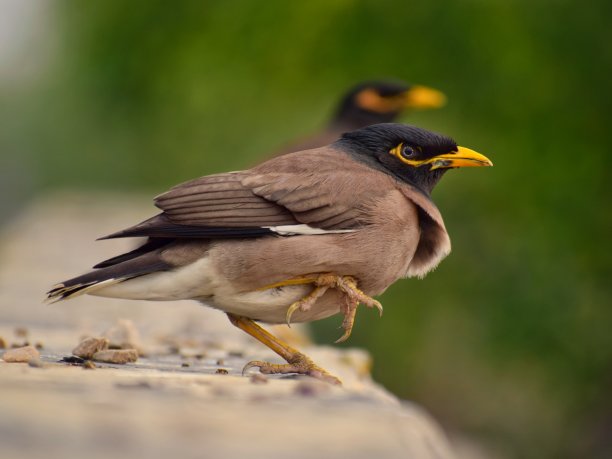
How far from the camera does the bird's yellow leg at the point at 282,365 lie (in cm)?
407

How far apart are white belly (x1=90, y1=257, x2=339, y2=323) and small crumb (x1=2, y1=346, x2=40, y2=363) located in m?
0.42

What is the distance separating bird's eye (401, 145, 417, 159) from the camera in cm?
475

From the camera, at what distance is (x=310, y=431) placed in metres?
2.38

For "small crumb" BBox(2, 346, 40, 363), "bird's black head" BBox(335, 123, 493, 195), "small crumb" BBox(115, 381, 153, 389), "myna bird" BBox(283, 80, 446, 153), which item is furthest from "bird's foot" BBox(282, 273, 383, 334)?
"myna bird" BBox(283, 80, 446, 153)

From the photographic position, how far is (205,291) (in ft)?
13.6

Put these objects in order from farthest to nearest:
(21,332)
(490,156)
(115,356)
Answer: (490,156), (21,332), (115,356)

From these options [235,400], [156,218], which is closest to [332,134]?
[156,218]

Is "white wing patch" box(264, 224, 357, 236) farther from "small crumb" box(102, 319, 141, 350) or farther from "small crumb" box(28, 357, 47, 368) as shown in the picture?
"small crumb" box(28, 357, 47, 368)

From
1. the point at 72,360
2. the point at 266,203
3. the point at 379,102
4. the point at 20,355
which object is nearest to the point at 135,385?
the point at 20,355

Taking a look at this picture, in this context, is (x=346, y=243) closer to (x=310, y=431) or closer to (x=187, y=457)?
(x=310, y=431)

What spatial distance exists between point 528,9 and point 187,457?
29.6ft

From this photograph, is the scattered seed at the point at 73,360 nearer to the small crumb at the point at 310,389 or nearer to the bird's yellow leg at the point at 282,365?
the bird's yellow leg at the point at 282,365

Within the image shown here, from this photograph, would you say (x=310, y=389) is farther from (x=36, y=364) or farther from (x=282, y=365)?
(x=282, y=365)

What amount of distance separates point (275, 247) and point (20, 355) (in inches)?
39.5
